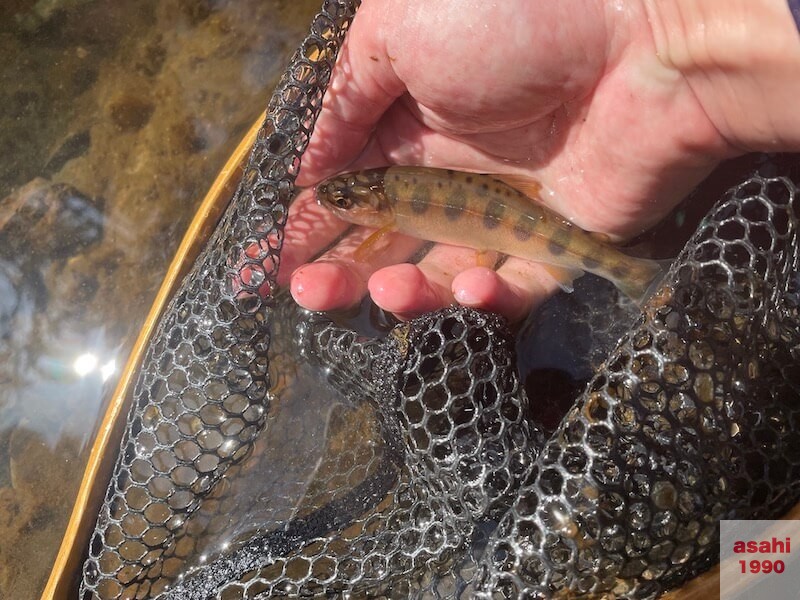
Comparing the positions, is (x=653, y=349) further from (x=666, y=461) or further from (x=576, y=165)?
(x=576, y=165)

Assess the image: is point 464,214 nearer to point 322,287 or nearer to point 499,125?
point 499,125

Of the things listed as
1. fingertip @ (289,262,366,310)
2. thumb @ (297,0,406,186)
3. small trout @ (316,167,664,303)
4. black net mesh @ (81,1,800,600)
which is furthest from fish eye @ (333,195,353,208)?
black net mesh @ (81,1,800,600)

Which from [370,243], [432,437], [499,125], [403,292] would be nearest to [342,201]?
[370,243]

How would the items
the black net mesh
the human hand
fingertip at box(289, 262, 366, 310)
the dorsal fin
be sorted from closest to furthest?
the black net mesh
the human hand
fingertip at box(289, 262, 366, 310)
the dorsal fin

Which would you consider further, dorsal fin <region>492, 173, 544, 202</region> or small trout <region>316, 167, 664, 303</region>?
dorsal fin <region>492, 173, 544, 202</region>

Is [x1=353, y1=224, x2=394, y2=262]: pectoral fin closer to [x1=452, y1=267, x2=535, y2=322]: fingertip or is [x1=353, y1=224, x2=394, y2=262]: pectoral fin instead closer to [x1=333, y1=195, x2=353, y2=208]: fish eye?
[x1=333, y1=195, x2=353, y2=208]: fish eye

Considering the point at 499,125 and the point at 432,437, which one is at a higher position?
the point at 499,125

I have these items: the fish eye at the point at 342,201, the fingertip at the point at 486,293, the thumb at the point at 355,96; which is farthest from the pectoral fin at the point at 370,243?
the fingertip at the point at 486,293
